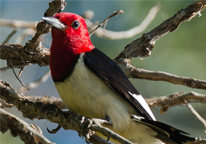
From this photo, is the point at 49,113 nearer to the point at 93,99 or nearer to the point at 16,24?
the point at 93,99

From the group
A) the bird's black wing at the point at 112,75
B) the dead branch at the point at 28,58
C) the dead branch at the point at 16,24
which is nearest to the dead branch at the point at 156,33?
the dead branch at the point at 28,58

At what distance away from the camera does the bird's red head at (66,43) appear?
3.05 metres

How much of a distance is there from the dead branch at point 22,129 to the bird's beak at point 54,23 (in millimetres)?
799

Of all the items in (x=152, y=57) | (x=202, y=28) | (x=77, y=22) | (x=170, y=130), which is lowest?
(x=170, y=130)

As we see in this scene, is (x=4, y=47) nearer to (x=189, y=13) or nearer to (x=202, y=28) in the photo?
(x=189, y=13)

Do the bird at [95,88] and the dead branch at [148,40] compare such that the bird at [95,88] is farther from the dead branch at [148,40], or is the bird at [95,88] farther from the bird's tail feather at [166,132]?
the dead branch at [148,40]

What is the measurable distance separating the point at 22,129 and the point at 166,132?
44.6 inches

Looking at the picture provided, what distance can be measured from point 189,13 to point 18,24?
195 cm

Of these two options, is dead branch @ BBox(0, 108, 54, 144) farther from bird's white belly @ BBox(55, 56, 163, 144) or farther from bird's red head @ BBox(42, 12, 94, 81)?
bird's red head @ BBox(42, 12, 94, 81)

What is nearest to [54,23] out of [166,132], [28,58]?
[28,58]

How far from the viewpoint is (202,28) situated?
211 inches

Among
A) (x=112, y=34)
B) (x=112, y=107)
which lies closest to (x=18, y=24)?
(x=112, y=34)

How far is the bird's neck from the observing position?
9.93 ft

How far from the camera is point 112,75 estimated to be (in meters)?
3.19
